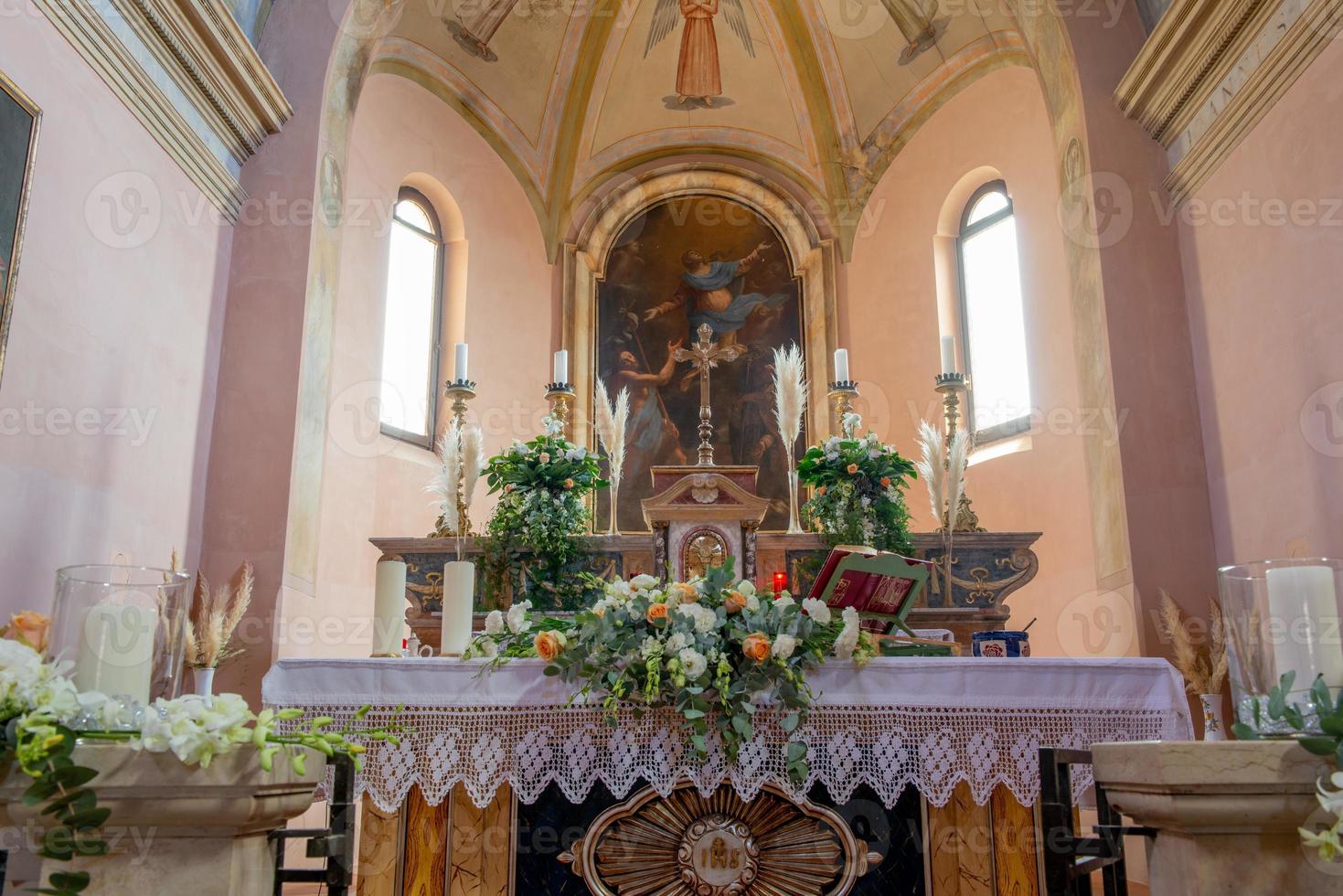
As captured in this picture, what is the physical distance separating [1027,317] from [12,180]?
663 centimetres

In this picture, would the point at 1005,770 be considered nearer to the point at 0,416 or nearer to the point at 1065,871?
the point at 1065,871

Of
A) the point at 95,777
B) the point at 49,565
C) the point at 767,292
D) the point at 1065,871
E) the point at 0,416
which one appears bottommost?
the point at 1065,871

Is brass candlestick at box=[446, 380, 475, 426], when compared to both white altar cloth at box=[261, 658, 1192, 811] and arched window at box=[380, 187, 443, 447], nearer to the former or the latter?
arched window at box=[380, 187, 443, 447]

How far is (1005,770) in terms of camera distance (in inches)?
128

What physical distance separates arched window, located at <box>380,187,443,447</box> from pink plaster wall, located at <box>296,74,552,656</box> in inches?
5.3

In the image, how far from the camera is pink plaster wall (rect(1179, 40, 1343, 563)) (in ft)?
16.3

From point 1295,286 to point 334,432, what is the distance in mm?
5769

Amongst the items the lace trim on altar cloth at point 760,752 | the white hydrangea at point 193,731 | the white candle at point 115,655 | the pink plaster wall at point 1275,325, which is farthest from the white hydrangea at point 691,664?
the pink plaster wall at point 1275,325

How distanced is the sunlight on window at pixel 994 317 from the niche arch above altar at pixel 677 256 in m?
1.20

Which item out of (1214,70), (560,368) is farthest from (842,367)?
(1214,70)

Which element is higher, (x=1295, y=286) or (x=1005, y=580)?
(x=1295, y=286)

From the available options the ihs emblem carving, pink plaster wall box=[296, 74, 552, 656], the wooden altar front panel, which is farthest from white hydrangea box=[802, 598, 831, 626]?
pink plaster wall box=[296, 74, 552, 656]

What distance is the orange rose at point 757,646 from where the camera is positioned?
3.13 m

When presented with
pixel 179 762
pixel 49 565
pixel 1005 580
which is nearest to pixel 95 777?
pixel 179 762
